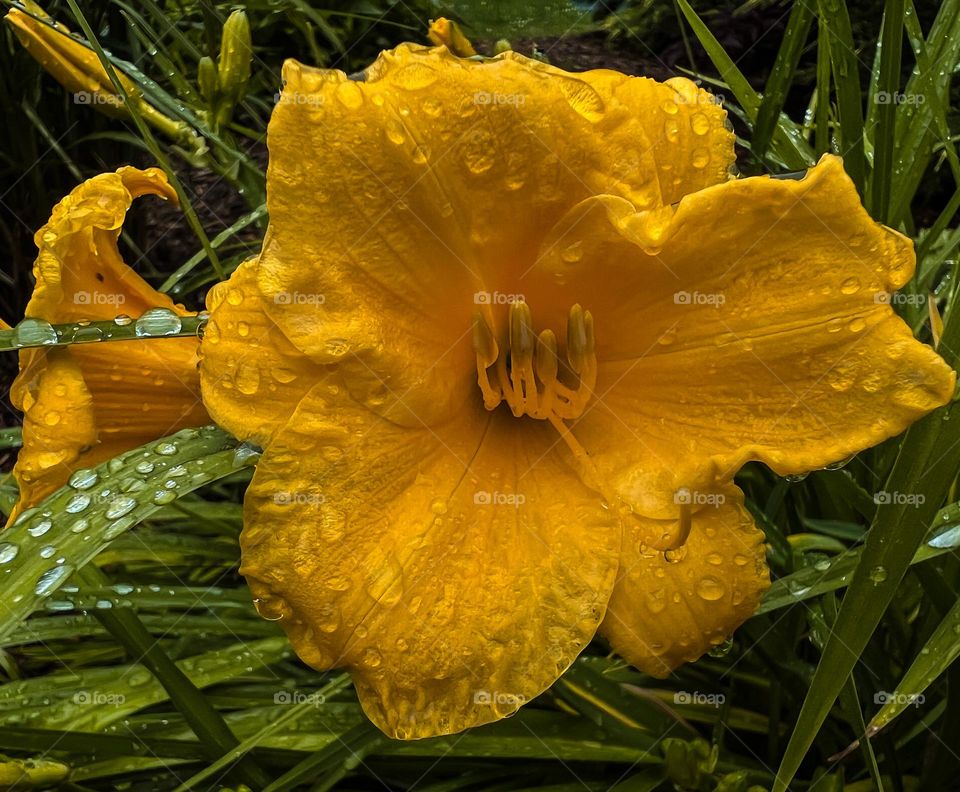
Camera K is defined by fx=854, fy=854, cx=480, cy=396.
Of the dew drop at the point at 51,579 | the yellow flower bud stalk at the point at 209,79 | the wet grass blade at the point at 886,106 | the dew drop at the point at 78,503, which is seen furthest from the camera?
the yellow flower bud stalk at the point at 209,79

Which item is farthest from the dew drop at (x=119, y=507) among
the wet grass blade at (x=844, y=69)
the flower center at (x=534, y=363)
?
the wet grass blade at (x=844, y=69)

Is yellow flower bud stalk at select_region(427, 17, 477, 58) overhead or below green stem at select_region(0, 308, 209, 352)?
overhead

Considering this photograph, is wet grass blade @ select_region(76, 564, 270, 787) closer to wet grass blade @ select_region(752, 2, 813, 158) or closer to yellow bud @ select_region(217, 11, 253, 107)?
yellow bud @ select_region(217, 11, 253, 107)

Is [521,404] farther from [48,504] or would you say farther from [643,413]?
[48,504]

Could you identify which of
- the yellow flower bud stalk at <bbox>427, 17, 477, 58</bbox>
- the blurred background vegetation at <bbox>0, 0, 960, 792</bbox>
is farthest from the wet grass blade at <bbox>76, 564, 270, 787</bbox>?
the yellow flower bud stalk at <bbox>427, 17, 477, 58</bbox>

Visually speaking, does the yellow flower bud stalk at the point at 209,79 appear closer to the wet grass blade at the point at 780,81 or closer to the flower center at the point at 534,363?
the flower center at the point at 534,363

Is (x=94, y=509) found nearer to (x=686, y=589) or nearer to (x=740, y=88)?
(x=686, y=589)

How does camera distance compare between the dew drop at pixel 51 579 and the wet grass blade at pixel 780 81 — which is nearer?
the dew drop at pixel 51 579
